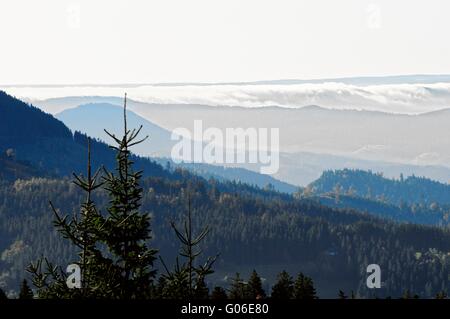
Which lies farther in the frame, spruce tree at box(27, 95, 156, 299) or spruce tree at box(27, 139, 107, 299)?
spruce tree at box(27, 95, 156, 299)

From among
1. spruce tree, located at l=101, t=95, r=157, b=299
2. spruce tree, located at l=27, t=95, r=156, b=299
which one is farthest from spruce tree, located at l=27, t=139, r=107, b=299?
spruce tree, located at l=101, t=95, r=157, b=299

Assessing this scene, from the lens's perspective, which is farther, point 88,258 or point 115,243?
point 88,258

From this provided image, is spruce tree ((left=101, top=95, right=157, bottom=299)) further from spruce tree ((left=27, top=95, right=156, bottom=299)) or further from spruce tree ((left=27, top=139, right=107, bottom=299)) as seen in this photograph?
spruce tree ((left=27, top=139, right=107, bottom=299))

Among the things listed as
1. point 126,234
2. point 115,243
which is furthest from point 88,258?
point 126,234

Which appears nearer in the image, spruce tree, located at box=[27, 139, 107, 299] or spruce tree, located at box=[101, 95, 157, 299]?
spruce tree, located at box=[27, 139, 107, 299]

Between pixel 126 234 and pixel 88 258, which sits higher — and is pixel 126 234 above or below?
above

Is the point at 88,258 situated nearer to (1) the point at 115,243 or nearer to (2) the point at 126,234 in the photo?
(1) the point at 115,243

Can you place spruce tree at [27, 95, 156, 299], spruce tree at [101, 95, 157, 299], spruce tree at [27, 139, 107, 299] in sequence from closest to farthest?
spruce tree at [27, 139, 107, 299]
spruce tree at [27, 95, 156, 299]
spruce tree at [101, 95, 157, 299]

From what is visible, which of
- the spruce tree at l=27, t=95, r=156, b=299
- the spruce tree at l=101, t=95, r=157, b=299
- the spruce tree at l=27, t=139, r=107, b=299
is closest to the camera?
the spruce tree at l=27, t=139, r=107, b=299
